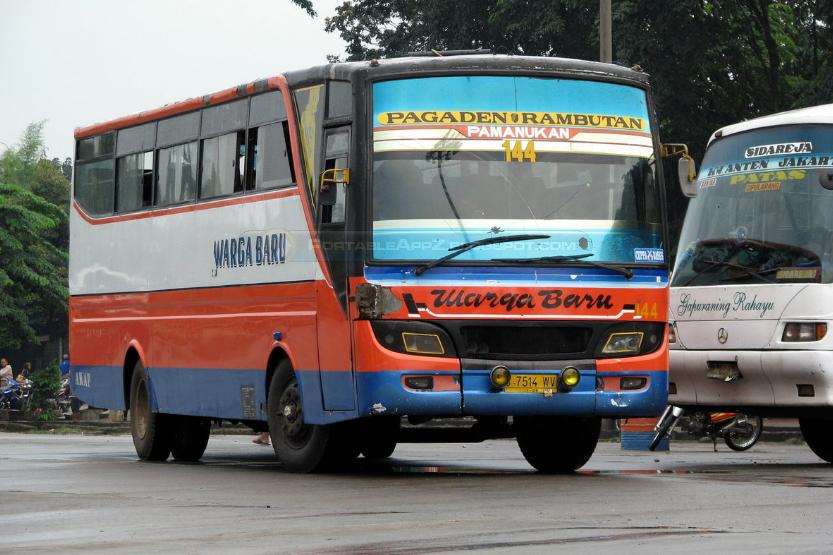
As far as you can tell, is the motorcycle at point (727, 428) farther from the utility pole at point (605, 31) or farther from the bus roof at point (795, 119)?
the utility pole at point (605, 31)

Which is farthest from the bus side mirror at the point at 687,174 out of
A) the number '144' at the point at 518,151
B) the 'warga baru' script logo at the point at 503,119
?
the number '144' at the point at 518,151

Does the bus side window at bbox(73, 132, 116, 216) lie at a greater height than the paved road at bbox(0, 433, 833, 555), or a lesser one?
greater

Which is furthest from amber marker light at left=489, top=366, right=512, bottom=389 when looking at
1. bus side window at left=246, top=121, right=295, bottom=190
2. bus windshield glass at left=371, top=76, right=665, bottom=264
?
bus side window at left=246, top=121, right=295, bottom=190

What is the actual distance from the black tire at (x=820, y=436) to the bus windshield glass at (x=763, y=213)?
6.28ft

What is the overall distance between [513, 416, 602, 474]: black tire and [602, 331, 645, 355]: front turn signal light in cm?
120

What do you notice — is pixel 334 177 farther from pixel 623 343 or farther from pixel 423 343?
pixel 623 343

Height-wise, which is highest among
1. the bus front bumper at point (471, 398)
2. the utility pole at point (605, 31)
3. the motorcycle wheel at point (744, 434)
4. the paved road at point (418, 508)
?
the utility pole at point (605, 31)

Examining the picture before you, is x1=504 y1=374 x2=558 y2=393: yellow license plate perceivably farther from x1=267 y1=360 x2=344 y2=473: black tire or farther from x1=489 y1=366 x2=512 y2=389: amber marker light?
x1=267 y1=360 x2=344 y2=473: black tire

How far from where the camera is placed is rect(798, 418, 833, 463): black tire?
18.7 meters

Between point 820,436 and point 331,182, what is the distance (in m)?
6.39

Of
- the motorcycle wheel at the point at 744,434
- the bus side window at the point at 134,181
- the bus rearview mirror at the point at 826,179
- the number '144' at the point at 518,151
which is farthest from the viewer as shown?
the motorcycle wheel at the point at 744,434

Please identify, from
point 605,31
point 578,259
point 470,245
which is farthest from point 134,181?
point 605,31

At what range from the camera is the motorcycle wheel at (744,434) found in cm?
2200

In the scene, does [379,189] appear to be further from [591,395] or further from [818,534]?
[818,534]
